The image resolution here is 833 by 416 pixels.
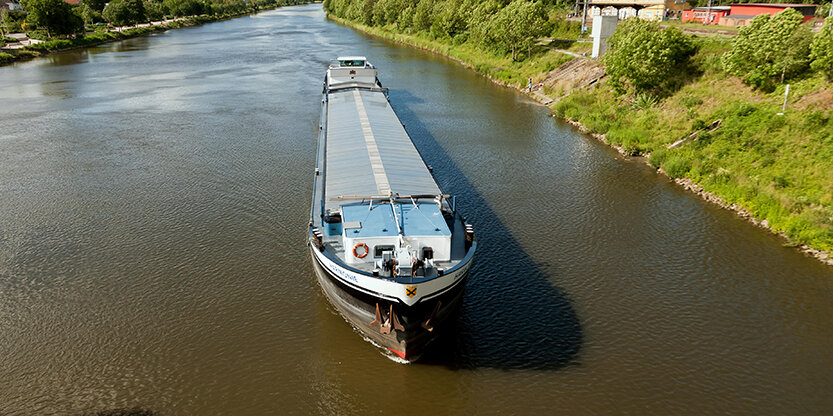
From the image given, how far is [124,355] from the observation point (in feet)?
60.4

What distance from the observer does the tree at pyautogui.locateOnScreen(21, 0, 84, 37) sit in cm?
9762

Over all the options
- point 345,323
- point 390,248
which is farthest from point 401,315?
point 345,323

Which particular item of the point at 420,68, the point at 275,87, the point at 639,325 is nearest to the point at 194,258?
the point at 639,325

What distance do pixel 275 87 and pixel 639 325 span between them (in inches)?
2203

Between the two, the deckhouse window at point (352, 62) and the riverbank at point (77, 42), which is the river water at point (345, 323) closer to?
the deckhouse window at point (352, 62)

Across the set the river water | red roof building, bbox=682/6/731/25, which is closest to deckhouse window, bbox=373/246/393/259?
the river water

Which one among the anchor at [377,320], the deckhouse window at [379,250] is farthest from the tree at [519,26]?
the anchor at [377,320]

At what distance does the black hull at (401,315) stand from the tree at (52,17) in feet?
365

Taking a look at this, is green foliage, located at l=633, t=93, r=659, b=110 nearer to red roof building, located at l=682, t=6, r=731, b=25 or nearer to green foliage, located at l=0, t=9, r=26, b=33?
red roof building, located at l=682, t=6, r=731, b=25

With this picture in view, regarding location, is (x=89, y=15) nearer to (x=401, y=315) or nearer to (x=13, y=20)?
(x=13, y=20)

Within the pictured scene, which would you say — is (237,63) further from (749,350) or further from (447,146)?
(749,350)

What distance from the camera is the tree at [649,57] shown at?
144ft

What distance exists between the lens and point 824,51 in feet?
111

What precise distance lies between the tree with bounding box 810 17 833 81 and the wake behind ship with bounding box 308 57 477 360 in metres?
28.7
